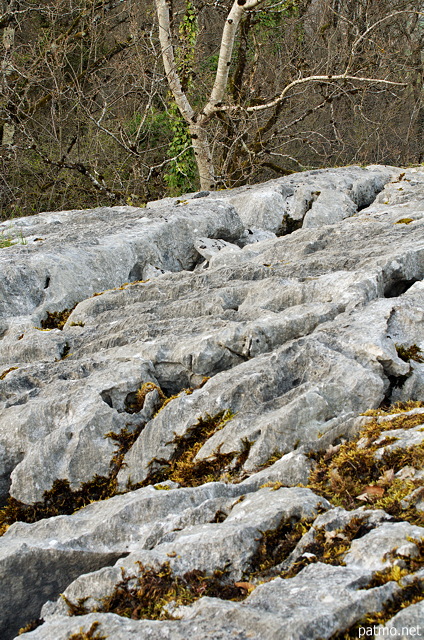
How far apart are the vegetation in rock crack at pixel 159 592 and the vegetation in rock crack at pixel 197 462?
98 cm

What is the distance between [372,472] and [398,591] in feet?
3.08

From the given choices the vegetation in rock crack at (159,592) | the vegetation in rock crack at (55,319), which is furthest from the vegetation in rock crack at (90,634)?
the vegetation in rock crack at (55,319)

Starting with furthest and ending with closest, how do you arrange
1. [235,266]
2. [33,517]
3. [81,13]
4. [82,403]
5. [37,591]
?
1. [81,13]
2. [235,266]
3. [82,403]
4. [33,517]
5. [37,591]

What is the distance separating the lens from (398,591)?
89.0 inches

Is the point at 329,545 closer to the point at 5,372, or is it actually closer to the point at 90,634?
the point at 90,634

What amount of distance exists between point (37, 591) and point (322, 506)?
1.63 m

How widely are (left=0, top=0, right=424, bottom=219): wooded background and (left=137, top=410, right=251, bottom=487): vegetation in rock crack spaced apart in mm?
13001

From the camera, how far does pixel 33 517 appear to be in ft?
13.3

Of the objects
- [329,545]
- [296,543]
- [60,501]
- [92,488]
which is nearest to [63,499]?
[60,501]

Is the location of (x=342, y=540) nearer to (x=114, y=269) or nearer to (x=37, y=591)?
(x=37, y=591)

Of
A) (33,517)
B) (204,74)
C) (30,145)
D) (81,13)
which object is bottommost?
(33,517)

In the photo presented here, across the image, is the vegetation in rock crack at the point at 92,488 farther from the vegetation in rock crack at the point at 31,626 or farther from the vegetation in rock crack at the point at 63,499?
the vegetation in rock crack at the point at 31,626

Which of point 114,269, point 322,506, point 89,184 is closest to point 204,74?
point 89,184

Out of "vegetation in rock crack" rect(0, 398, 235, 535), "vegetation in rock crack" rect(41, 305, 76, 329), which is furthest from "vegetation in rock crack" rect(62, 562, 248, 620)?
"vegetation in rock crack" rect(41, 305, 76, 329)
